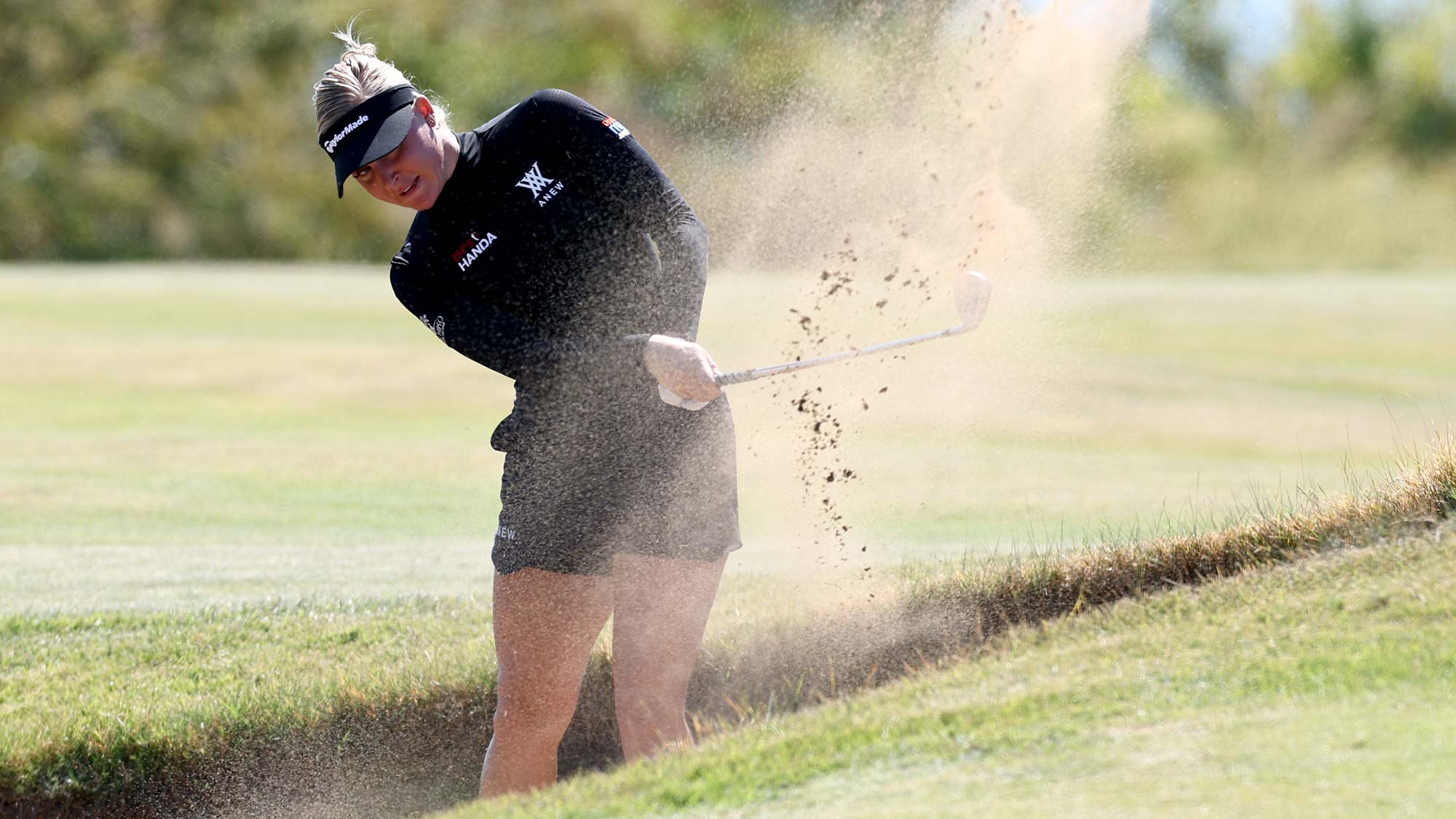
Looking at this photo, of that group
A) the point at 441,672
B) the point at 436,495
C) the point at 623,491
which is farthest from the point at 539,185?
the point at 436,495

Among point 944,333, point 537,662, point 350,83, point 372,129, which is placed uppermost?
point 350,83

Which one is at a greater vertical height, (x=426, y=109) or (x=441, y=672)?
(x=426, y=109)

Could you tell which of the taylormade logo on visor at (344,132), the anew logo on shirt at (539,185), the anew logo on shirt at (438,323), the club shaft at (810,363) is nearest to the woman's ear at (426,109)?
the taylormade logo on visor at (344,132)

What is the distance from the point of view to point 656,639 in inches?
141

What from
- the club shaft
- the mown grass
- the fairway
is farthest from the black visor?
the fairway

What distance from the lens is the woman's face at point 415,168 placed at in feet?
11.2

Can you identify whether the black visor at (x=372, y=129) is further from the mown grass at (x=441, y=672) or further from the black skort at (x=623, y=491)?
the mown grass at (x=441, y=672)

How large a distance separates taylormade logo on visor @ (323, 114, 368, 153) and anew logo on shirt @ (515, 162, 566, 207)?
370 mm

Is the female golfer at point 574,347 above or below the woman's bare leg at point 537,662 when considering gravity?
above

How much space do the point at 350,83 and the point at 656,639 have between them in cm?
144

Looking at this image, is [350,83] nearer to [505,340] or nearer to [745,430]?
[505,340]

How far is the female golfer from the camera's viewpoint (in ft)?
11.4

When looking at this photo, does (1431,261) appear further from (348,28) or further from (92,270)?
(348,28)

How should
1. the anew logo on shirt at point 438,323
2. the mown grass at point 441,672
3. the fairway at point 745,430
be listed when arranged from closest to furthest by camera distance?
the anew logo on shirt at point 438,323 → the mown grass at point 441,672 → the fairway at point 745,430
